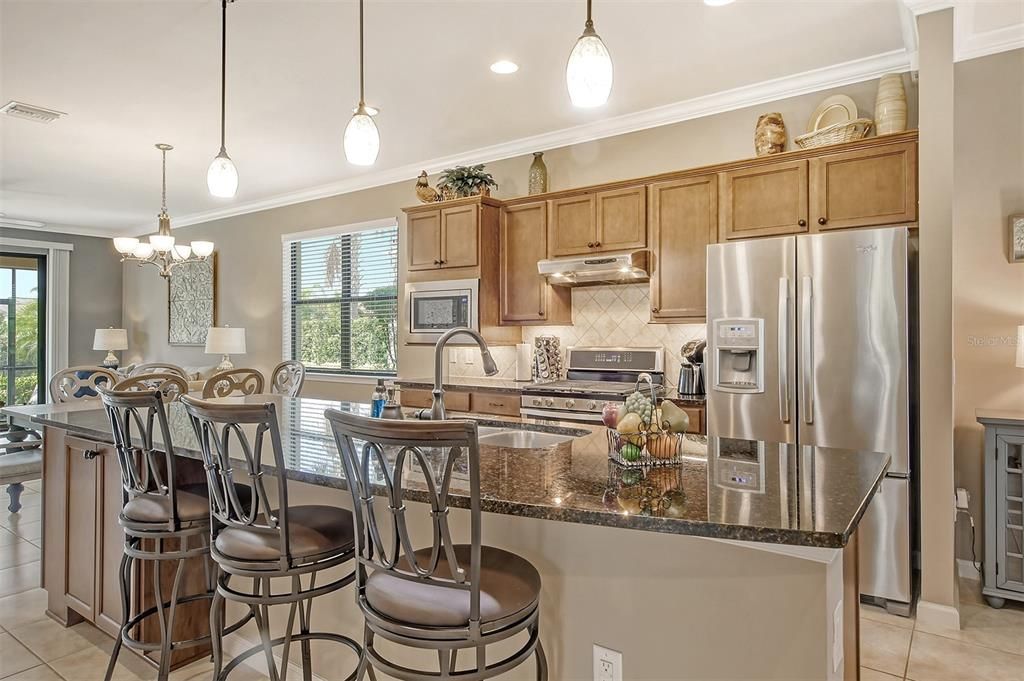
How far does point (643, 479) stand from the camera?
1.46m

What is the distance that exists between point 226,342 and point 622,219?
4.47 m

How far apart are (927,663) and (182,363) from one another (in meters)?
7.83

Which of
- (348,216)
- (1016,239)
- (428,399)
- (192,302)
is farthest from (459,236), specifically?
(192,302)

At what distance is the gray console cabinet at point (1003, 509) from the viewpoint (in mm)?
2750

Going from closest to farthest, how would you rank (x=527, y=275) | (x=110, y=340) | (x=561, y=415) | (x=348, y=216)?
(x=561, y=415) < (x=527, y=275) < (x=348, y=216) < (x=110, y=340)

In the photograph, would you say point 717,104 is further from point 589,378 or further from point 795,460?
point 795,460

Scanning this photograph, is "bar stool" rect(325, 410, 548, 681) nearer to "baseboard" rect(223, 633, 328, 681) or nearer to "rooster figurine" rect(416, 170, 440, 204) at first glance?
"baseboard" rect(223, 633, 328, 681)

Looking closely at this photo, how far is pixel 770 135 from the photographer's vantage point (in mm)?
3330

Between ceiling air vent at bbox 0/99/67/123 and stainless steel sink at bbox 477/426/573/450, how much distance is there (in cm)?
377

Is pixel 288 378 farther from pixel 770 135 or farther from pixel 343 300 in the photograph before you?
pixel 770 135

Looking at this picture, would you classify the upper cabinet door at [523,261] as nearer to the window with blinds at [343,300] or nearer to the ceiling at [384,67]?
the ceiling at [384,67]

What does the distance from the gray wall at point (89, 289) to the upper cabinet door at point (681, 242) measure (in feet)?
25.7

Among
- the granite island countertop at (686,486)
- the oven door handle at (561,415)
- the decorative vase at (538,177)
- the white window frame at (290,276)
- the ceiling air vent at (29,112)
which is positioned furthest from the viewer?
the white window frame at (290,276)

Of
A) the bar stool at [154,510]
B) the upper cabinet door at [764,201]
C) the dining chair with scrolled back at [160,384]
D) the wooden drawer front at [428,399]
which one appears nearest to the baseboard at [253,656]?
the bar stool at [154,510]
